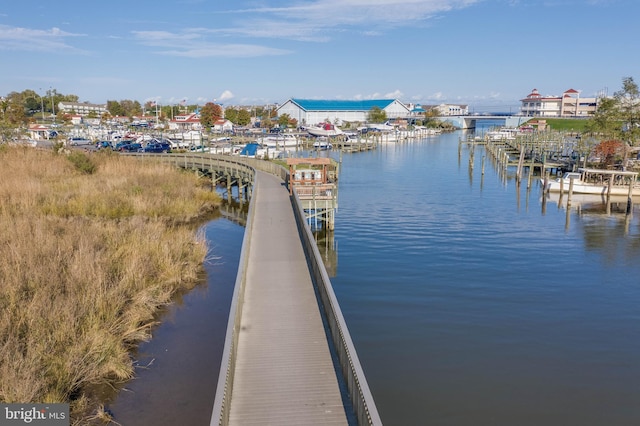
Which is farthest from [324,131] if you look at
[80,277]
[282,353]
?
[282,353]

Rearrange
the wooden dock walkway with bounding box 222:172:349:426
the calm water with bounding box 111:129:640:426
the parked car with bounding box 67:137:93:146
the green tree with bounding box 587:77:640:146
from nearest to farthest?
the wooden dock walkway with bounding box 222:172:349:426 < the calm water with bounding box 111:129:640:426 < the green tree with bounding box 587:77:640:146 < the parked car with bounding box 67:137:93:146

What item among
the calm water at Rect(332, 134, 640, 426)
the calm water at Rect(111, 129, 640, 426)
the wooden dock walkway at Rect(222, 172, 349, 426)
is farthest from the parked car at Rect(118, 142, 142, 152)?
the wooden dock walkway at Rect(222, 172, 349, 426)

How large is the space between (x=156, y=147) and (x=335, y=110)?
327 feet

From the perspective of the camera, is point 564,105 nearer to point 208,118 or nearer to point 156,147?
point 208,118

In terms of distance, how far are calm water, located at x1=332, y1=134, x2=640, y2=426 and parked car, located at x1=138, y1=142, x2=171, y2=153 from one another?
33707 mm

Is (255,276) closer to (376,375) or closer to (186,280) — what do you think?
(376,375)

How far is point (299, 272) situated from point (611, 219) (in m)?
27.9

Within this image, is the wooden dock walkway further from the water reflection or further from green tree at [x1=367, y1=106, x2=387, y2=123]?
green tree at [x1=367, y1=106, x2=387, y2=123]

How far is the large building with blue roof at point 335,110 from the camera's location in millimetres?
149125

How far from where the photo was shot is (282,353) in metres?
11.0

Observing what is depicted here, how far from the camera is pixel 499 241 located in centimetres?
2769

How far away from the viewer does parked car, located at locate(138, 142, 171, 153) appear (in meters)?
60.0

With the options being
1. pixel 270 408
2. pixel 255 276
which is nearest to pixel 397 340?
pixel 255 276

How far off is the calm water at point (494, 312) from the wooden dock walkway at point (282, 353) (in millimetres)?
3006
